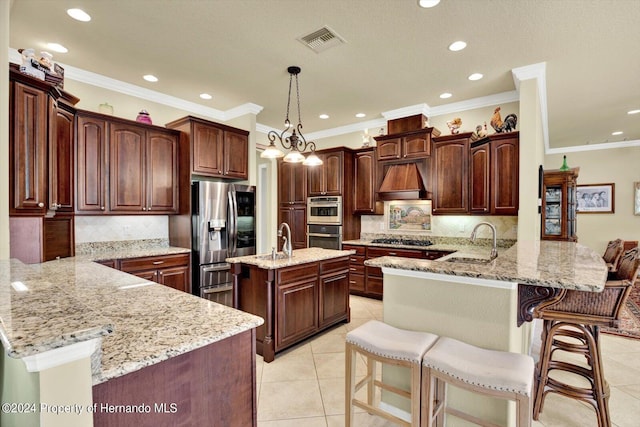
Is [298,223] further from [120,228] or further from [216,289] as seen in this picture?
[120,228]

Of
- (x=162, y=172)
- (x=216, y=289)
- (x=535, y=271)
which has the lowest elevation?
(x=216, y=289)

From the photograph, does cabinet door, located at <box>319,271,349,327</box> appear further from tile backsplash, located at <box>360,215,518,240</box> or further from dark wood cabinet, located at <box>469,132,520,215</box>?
dark wood cabinet, located at <box>469,132,520,215</box>

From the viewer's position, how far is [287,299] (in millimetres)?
2947

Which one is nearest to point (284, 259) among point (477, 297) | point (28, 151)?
point (477, 297)

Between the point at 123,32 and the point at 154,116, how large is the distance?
1616mm

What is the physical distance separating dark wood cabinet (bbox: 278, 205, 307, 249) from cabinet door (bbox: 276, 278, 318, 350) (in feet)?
8.25

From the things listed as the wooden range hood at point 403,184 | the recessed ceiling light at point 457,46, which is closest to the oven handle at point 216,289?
the wooden range hood at point 403,184

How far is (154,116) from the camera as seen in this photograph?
428cm

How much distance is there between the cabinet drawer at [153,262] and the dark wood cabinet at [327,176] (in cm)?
258

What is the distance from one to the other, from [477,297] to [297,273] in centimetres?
173

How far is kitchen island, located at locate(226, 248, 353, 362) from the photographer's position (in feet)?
9.32

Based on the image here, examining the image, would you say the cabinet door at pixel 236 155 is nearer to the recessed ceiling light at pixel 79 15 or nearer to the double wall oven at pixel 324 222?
the double wall oven at pixel 324 222

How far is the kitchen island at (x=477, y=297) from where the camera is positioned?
1.62 metres

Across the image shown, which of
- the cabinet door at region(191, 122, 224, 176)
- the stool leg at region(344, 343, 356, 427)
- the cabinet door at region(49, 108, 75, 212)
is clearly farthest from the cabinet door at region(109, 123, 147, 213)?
the stool leg at region(344, 343, 356, 427)
